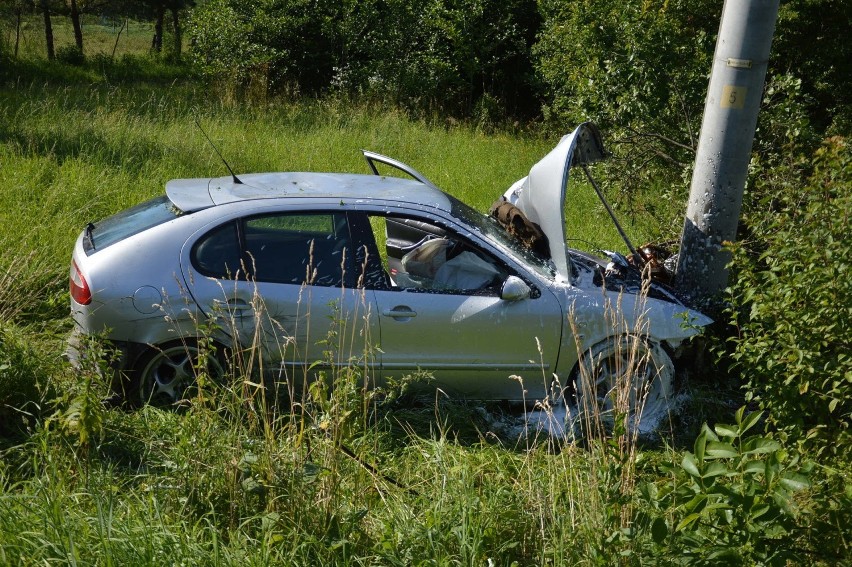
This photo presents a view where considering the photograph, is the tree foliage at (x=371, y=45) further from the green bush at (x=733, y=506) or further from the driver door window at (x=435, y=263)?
the green bush at (x=733, y=506)

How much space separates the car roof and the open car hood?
0.65m

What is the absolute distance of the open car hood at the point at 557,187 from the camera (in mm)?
5775

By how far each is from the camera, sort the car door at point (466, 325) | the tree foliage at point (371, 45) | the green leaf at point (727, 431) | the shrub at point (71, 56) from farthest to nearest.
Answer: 1. the shrub at point (71, 56)
2. the tree foliage at point (371, 45)
3. the car door at point (466, 325)
4. the green leaf at point (727, 431)

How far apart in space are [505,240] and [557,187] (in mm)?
520

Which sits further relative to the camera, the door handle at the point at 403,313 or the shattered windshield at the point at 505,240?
the shattered windshield at the point at 505,240

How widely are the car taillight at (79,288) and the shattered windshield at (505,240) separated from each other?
7.75 ft

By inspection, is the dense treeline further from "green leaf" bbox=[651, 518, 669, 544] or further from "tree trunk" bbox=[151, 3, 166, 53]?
"tree trunk" bbox=[151, 3, 166, 53]

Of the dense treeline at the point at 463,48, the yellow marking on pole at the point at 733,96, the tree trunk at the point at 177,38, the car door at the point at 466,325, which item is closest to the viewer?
the car door at the point at 466,325

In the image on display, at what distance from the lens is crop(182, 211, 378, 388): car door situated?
17.6ft

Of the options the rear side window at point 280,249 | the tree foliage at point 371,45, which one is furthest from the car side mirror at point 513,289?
the tree foliage at point 371,45

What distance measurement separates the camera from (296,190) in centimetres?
584

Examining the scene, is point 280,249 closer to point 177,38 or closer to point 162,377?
point 162,377

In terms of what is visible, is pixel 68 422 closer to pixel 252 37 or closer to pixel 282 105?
pixel 282 105

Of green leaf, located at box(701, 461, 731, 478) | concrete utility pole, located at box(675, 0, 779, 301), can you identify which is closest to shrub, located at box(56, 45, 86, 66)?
concrete utility pole, located at box(675, 0, 779, 301)
